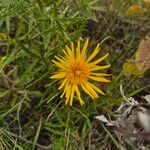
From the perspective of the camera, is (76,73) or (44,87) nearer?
(76,73)

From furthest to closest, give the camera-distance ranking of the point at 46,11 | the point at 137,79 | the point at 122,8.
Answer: the point at 122,8 → the point at 137,79 → the point at 46,11

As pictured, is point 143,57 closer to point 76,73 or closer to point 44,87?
point 76,73

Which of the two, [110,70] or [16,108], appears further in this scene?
[110,70]

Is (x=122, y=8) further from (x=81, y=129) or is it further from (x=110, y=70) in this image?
(x=81, y=129)

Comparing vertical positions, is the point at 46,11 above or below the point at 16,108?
above

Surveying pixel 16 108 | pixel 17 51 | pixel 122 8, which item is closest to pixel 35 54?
pixel 17 51

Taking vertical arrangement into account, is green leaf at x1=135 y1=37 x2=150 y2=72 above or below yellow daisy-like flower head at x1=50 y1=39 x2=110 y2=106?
below

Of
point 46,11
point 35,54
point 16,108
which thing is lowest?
point 16,108

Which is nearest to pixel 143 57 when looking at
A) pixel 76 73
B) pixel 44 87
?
pixel 76 73

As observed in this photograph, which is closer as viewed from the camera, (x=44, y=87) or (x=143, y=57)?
(x=143, y=57)

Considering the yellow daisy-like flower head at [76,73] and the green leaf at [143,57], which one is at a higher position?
the yellow daisy-like flower head at [76,73]

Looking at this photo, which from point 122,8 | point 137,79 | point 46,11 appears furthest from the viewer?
point 122,8
